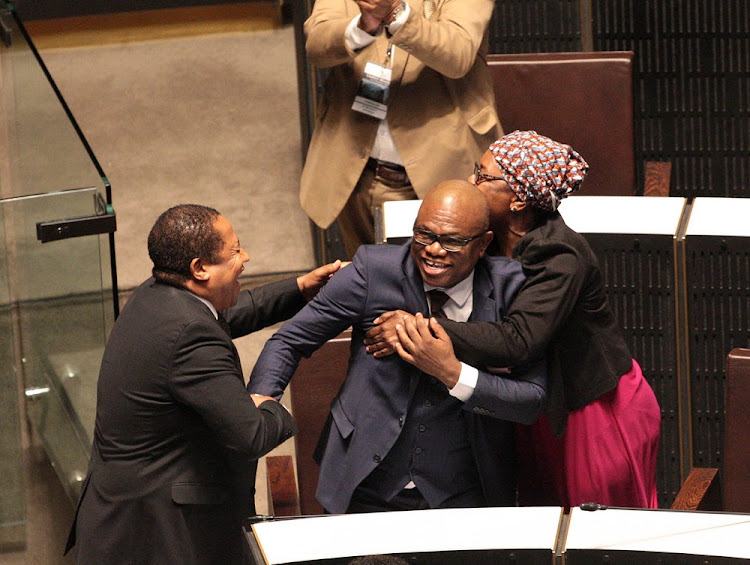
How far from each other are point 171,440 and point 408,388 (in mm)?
524

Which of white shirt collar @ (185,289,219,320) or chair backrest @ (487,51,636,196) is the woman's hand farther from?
chair backrest @ (487,51,636,196)

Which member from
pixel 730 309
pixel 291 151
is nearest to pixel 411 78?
pixel 730 309

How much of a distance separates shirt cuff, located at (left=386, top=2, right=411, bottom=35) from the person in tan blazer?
56 mm

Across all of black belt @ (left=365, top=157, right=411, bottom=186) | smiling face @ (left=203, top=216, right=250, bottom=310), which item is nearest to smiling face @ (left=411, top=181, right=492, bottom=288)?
smiling face @ (left=203, top=216, right=250, bottom=310)

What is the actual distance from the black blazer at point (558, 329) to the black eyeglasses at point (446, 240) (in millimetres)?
163

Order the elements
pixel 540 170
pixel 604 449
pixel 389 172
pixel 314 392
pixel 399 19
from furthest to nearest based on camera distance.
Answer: pixel 389 172
pixel 399 19
pixel 314 392
pixel 604 449
pixel 540 170

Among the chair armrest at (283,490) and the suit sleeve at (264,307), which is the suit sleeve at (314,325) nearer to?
the suit sleeve at (264,307)

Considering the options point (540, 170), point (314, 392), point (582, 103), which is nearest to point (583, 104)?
point (582, 103)

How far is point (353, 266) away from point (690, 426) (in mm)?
1692

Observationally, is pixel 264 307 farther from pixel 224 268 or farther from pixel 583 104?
pixel 583 104

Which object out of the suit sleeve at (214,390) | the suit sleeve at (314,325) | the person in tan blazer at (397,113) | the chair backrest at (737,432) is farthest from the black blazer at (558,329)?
the person in tan blazer at (397,113)

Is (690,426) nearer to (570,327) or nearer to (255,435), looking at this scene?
(570,327)

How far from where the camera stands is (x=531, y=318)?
111 inches

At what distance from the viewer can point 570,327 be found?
299cm
